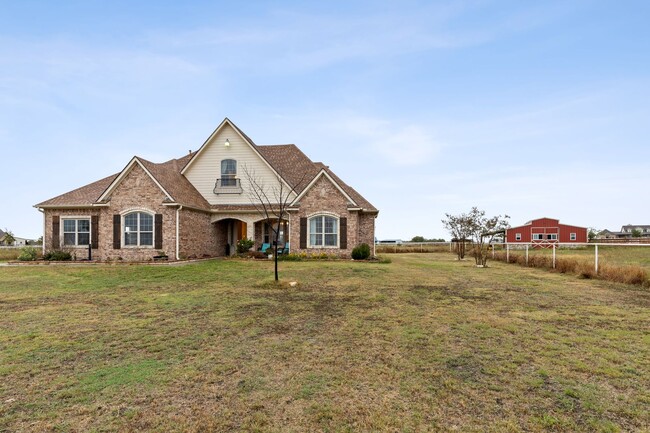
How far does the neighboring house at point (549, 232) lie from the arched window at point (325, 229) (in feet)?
128

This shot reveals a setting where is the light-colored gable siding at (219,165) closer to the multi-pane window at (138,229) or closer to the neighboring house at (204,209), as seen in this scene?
the neighboring house at (204,209)

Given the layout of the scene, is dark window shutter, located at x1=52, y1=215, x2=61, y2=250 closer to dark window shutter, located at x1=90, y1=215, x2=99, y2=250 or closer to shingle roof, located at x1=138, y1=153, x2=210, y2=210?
dark window shutter, located at x1=90, y1=215, x2=99, y2=250

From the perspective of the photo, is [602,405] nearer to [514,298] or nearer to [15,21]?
[514,298]

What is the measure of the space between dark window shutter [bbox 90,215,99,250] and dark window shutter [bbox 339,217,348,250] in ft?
46.9

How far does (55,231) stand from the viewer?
813 inches

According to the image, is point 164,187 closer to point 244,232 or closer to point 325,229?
point 244,232

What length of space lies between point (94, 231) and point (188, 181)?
6242mm

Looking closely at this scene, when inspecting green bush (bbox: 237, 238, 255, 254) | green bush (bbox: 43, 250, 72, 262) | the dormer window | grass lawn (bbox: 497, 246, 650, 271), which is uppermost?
the dormer window

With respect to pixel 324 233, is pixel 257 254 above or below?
below

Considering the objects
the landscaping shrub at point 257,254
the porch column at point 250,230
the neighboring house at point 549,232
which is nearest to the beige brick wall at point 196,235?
the porch column at point 250,230

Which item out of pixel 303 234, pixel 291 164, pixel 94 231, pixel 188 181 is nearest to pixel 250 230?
pixel 303 234

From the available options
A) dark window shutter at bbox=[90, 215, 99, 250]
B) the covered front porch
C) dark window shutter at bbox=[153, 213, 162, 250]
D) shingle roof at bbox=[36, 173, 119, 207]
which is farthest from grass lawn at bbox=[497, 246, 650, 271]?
shingle roof at bbox=[36, 173, 119, 207]

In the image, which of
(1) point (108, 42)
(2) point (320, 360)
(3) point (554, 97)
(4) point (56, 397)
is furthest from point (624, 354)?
(1) point (108, 42)

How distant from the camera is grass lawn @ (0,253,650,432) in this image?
131 inches
